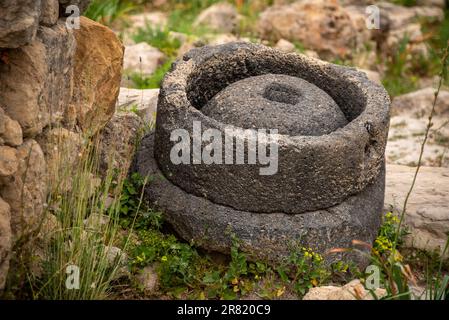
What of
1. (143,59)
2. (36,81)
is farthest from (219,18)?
(36,81)

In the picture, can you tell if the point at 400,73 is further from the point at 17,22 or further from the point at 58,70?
the point at 17,22

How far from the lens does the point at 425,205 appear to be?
17.8 ft

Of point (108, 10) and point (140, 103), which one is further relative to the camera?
point (108, 10)

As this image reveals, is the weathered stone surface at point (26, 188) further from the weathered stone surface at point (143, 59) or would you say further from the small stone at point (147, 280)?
the weathered stone surface at point (143, 59)

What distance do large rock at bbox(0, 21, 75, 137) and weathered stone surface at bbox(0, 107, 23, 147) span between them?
0.32ft

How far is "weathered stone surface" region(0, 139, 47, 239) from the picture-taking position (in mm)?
Result: 3584

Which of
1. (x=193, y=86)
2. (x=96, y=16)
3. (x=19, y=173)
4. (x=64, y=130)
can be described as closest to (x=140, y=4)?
(x=96, y=16)

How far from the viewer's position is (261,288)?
437 centimetres

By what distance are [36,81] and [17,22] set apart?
1.61 feet

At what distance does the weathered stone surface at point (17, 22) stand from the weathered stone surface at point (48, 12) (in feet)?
1.44

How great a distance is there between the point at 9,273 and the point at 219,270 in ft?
4.68

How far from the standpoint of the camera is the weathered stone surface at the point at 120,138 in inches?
196

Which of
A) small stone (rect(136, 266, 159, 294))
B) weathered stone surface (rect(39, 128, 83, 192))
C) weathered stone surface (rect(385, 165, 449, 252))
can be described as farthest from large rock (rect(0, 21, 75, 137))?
weathered stone surface (rect(385, 165, 449, 252))

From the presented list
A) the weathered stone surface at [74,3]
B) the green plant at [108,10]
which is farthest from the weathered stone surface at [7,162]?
the green plant at [108,10]
